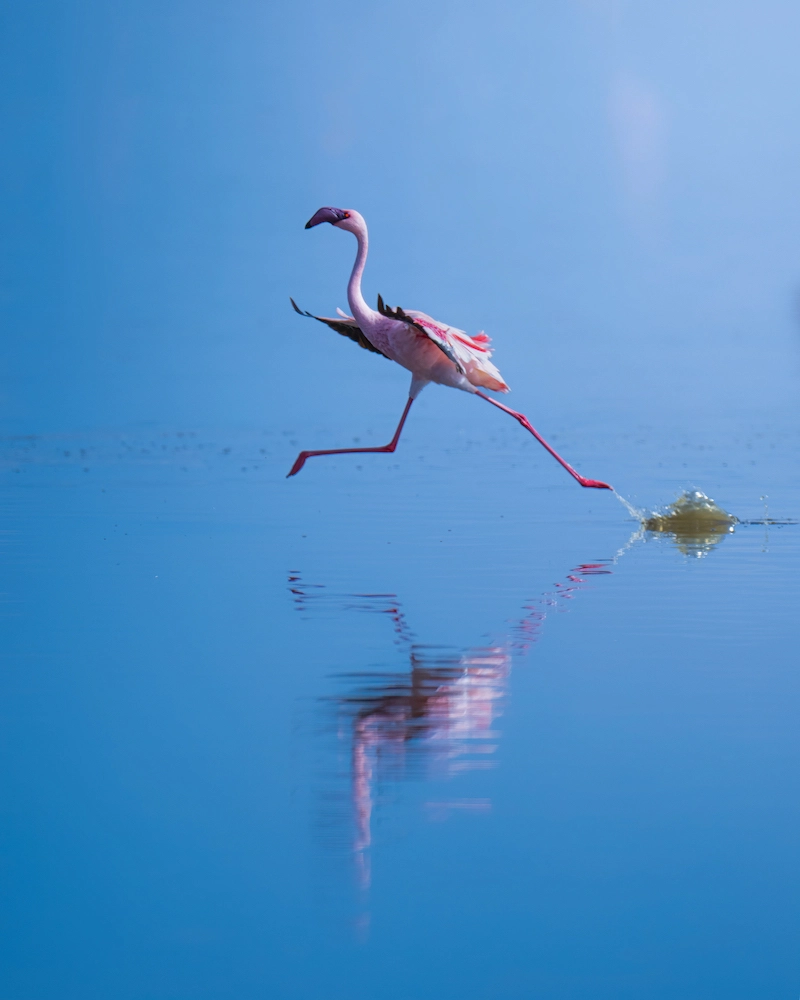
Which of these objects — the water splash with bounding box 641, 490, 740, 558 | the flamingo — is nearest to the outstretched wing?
the flamingo

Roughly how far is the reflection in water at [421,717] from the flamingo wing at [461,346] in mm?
3388

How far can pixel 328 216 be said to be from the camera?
1031 centimetres

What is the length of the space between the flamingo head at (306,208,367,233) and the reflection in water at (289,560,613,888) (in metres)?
4.72

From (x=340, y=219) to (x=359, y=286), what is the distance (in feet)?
1.74

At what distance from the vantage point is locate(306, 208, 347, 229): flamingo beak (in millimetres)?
10234

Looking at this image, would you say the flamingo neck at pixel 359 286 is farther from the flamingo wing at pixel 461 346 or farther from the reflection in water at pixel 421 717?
the reflection in water at pixel 421 717

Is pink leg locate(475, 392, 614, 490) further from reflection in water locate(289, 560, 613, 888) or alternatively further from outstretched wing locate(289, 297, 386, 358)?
reflection in water locate(289, 560, 613, 888)

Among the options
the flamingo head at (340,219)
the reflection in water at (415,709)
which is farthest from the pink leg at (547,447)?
the reflection in water at (415,709)

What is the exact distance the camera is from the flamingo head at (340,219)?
1026 centimetres

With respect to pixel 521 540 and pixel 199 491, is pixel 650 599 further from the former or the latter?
pixel 199 491

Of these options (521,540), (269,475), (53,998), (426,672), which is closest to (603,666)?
(426,672)

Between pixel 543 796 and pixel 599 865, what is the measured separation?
19.0 inches

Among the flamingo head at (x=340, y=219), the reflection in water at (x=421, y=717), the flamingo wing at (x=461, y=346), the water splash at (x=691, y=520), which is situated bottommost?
the reflection in water at (x=421, y=717)

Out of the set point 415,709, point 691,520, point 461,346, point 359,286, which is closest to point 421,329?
point 461,346
